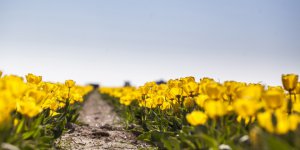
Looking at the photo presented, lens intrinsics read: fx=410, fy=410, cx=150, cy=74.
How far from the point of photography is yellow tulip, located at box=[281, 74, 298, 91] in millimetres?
4148

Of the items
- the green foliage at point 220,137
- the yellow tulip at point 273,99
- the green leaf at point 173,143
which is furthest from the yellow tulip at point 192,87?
the yellow tulip at point 273,99

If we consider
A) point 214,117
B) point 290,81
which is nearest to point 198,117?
point 214,117

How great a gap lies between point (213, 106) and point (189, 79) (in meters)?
2.71

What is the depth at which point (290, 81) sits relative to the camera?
13.6 feet

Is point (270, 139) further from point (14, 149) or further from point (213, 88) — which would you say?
point (14, 149)

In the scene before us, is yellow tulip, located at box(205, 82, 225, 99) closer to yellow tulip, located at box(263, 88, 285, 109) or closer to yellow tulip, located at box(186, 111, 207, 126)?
yellow tulip, located at box(186, 111, 207, 126)

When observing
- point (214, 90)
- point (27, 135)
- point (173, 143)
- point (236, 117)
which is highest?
point (214, 90)

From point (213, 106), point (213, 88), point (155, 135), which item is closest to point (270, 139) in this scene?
point (213, 106)

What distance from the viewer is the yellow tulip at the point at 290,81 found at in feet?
13.6

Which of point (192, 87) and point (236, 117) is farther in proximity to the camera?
point (192, 87)

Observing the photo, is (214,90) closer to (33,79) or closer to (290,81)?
(290,81)

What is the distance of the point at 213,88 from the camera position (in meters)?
3.98

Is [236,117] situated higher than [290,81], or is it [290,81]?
[290,81]

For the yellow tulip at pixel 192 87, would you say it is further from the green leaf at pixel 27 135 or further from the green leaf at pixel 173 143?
the green leaf at pixel 27 135
